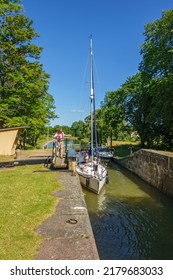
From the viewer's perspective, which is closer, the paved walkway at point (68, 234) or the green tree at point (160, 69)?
the paved walkway at point (68, 234)

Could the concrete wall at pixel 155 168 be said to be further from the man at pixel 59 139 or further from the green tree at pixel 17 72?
the green tree at pixel 17 72

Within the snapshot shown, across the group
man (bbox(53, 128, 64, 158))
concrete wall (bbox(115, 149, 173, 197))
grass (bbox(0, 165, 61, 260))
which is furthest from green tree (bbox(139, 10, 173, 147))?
grass (bbox(0, 165, 61, 260))

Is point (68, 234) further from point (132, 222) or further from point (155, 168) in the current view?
point (155, 168)

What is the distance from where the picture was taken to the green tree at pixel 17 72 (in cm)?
2523

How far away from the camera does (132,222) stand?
1229 cm

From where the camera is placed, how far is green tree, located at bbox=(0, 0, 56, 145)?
2523 centimetres

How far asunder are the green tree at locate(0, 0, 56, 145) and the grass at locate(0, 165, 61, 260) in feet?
44.1

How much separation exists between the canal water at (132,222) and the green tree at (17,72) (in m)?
13.1

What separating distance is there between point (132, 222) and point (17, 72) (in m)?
20.4

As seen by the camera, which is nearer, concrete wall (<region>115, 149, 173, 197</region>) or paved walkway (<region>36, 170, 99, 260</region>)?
paved walkway (<region>36, 170, 99, 260</region>)

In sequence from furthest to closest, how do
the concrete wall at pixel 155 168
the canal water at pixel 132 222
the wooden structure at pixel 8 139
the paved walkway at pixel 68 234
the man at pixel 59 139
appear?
the wooden structure at pixel 8 139
the man at pixel 59 139
the concrete wall at pixel 155 168
the canal water at pixel 132 222
the paved walkway at pixel 68 234

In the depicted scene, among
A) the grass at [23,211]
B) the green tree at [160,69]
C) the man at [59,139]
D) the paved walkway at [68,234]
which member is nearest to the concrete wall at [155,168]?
the green tree at [160,69]

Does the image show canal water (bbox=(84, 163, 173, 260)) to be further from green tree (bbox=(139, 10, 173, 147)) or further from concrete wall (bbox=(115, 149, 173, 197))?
green tree (bbox=(139, 10, 173, 147))
